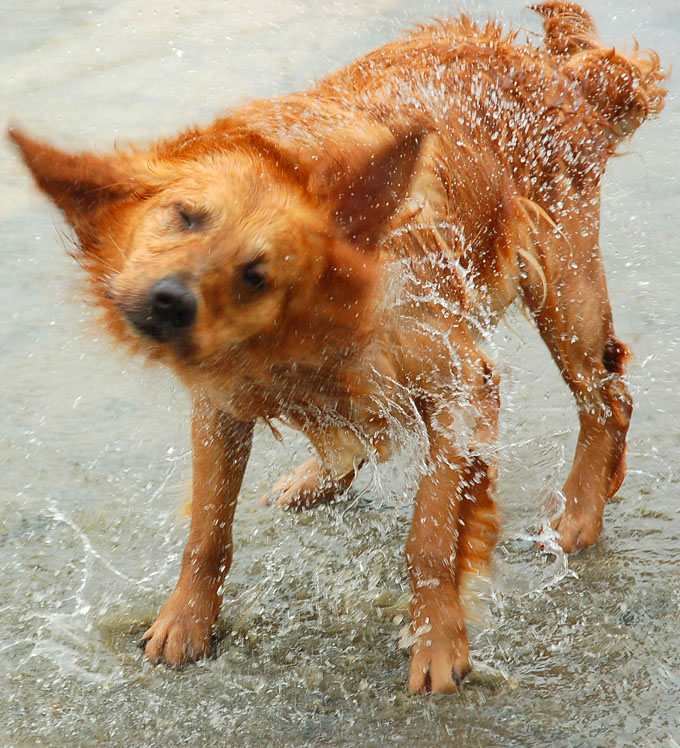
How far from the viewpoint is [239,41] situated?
8.93 meters

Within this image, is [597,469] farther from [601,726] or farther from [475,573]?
[601,726]

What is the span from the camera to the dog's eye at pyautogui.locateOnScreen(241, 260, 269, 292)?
7.61ft

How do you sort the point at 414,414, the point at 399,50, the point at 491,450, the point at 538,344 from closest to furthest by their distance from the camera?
the point at 414,414, the point at 491,450, the point at 399,50, the point at 538,344

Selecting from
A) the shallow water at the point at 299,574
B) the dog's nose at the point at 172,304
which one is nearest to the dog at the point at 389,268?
the dog's nose at the point at 172,304

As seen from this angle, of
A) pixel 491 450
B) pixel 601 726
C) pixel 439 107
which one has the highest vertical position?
pixel 439 107

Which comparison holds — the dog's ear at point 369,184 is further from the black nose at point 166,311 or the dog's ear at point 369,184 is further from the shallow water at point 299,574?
the shallow water at point 299,574

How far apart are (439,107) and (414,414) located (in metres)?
1.11

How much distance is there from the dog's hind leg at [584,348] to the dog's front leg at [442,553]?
72 cm

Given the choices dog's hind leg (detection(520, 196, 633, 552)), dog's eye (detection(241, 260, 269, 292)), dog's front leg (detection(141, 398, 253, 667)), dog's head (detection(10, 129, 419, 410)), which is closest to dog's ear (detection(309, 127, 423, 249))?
dog's head (detection(10, 129, 419, 410))

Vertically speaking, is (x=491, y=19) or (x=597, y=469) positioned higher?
(x=491, y=19)

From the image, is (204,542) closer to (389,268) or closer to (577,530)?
(389,268)

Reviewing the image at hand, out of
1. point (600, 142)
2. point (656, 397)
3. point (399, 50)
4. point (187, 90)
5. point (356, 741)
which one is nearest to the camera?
point (356, 741)

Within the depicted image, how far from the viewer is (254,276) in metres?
2.33

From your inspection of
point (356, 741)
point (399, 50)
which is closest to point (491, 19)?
point (399, 50)
